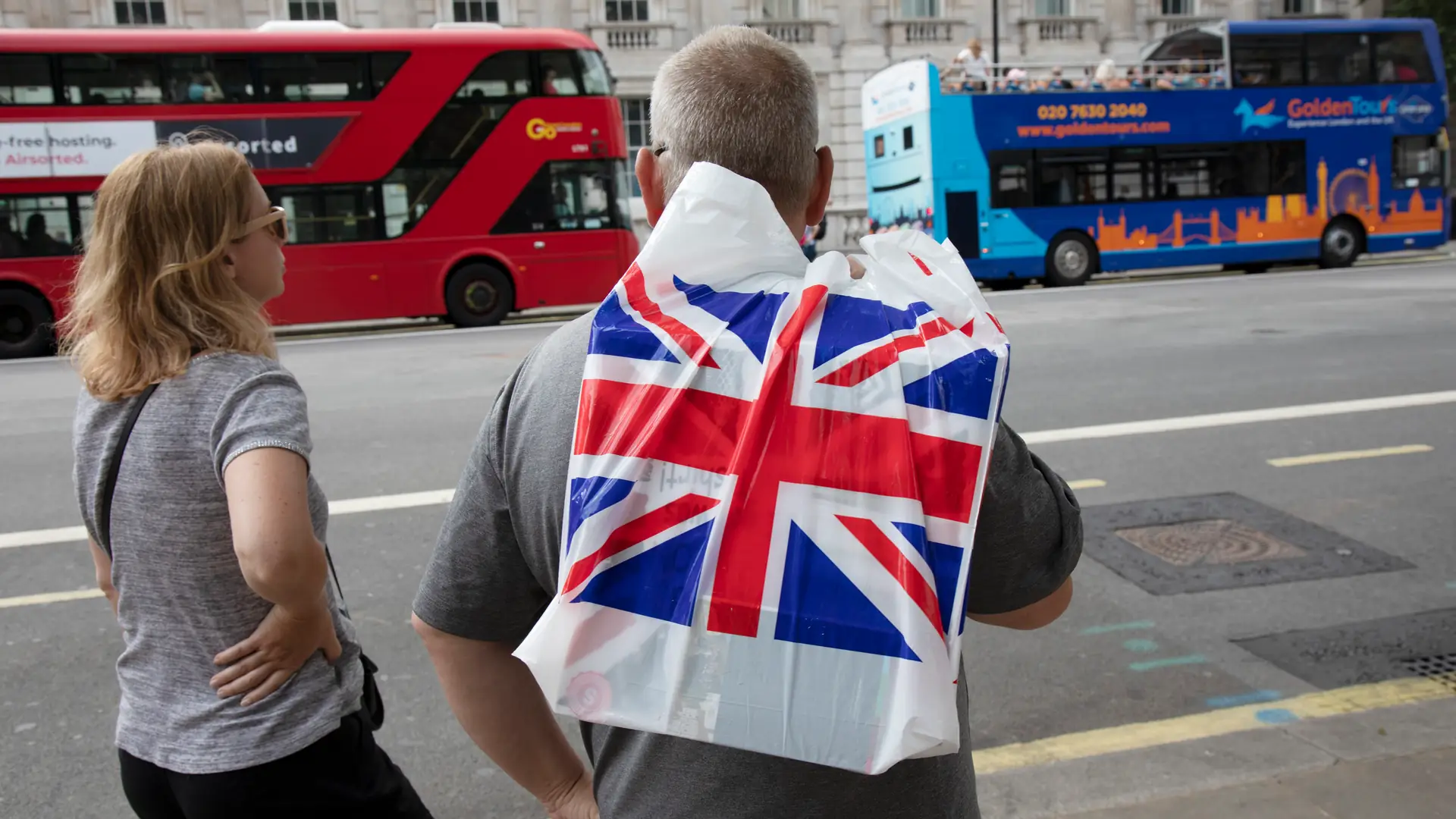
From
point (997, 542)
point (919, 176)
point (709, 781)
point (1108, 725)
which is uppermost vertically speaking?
point (919, 176)

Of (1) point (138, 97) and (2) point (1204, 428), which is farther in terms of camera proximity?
(1) point (138, 97)

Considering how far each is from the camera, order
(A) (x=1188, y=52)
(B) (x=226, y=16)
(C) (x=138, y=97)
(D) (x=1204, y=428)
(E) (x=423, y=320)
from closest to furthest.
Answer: (D) (x=1204, y=428)
(C) (x=138, y=97)
(E) (x=423, y=320)
(A) (x=1188, y=52)
(B) (x=226, y=16)

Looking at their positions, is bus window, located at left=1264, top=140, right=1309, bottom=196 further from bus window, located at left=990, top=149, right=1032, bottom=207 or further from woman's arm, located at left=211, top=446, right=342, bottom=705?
woman's arm, located at left=211, top=446, right=342, bottom=705

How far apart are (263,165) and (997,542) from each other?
1591cm

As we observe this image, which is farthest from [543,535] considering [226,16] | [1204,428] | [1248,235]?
[226,16]

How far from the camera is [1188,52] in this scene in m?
20.3

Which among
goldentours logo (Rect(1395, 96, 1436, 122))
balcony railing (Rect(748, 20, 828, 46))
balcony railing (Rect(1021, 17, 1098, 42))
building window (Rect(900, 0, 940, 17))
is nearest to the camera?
goldentours logo (Rect(1395, 96, 1436, 122))

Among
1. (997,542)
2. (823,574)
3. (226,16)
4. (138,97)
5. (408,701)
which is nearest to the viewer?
(823,574)

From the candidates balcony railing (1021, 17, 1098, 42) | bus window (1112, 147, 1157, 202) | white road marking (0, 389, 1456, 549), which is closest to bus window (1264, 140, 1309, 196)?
bus window (1112, 147, 1157, 202)

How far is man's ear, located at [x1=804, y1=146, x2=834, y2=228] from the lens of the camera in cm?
146

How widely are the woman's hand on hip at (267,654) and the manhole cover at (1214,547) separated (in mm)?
3708

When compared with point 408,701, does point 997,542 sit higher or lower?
higher

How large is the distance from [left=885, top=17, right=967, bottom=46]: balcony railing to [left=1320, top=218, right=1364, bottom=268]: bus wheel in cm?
1243

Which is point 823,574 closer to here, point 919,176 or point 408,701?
point 408,701
